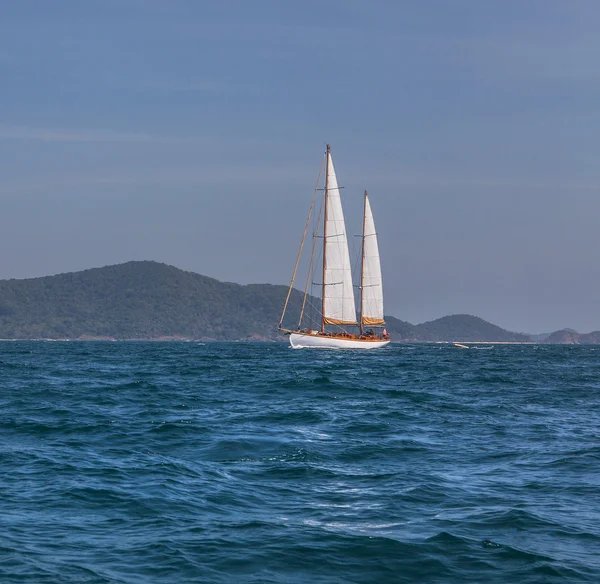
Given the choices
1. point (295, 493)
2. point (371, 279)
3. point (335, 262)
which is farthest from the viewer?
point (371, 279)

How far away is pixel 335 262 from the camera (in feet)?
343

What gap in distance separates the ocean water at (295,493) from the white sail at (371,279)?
267 feet

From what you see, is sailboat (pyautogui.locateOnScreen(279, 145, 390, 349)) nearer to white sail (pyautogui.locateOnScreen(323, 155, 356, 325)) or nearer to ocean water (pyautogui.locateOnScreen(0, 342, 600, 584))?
white sail (pyautogui.locateOnScreen(323, 155, 356, 325))

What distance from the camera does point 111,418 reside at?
Answer: 1043 inches

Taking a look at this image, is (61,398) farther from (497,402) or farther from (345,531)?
(345,531)

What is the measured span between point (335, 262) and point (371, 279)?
35.2ft

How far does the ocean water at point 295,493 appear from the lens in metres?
11.6

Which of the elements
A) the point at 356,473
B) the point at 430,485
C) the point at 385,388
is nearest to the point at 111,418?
the point at 356,473

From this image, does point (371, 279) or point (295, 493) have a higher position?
point (371, 279)

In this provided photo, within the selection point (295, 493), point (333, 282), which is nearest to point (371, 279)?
point (333, 282)

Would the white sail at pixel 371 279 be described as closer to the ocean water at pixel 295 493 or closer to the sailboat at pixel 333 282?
the sailboat at pixel 333 282

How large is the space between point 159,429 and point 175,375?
90.6 feet

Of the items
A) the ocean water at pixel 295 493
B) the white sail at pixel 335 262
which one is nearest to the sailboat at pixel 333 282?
the white sail at pixel 335 262

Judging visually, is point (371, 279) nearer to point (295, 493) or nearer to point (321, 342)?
point (321, 342)
